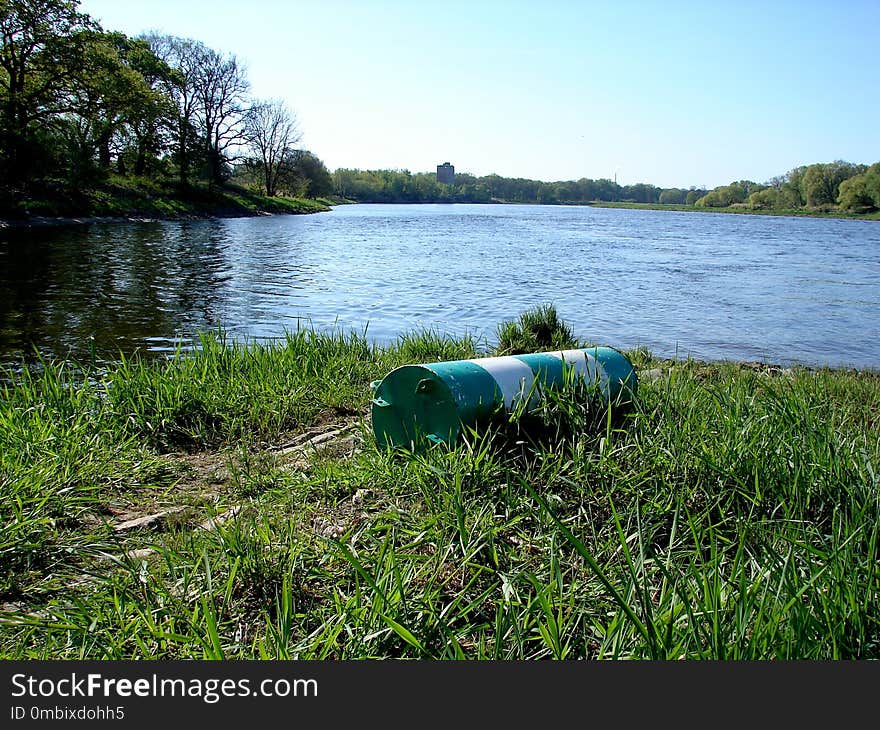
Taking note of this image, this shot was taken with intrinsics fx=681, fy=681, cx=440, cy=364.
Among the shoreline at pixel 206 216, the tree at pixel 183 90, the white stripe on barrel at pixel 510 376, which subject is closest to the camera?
the white stripe on barrel at pixel 510 376

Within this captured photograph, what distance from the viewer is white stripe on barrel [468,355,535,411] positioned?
12.9 ft

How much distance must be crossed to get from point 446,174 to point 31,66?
153 meters

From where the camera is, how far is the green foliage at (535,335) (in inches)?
344

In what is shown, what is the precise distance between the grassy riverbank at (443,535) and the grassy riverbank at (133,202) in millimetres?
31294

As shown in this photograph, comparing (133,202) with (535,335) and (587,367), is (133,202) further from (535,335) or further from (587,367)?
(587,367)

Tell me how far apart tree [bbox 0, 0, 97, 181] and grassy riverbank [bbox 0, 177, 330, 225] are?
2353 mm

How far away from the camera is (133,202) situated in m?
42.2

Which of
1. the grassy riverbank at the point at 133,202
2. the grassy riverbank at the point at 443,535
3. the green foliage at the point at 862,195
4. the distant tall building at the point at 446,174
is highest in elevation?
the distant tall building at the point at 446,174

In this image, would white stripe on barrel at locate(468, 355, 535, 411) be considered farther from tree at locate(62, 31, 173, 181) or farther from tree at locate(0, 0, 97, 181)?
tree at locate(62, 31, 173, 181)

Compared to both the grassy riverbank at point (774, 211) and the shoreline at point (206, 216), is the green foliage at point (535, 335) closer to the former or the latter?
the shoreline at point (206, 216)

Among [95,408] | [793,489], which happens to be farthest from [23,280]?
[793,489]

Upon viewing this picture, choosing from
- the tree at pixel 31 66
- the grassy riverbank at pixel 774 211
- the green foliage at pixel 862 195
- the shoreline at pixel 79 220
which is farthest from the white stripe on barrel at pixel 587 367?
the green foliage at pixel 862 195

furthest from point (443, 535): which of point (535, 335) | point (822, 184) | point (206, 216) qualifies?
point (822, 184)

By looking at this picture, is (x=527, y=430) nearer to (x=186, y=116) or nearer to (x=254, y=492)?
(x=254, y=492)
